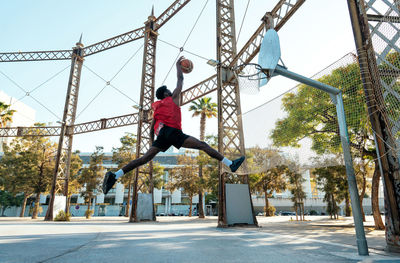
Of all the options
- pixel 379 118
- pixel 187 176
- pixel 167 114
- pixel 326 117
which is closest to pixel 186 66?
pixel 167 114

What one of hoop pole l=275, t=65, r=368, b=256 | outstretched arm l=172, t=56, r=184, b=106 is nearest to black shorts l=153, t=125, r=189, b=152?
outstretched arm l=172, t=56, r=184, b=106

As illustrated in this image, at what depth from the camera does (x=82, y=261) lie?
2.91m

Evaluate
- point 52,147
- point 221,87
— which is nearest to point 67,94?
point 52,147

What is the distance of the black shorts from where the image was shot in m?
4.07

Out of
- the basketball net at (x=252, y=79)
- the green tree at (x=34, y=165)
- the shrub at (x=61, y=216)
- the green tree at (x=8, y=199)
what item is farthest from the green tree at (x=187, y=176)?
the green tree at (x=8, y=199)

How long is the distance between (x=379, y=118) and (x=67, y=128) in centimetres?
2230

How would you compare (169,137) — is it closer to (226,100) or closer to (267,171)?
(226,100)

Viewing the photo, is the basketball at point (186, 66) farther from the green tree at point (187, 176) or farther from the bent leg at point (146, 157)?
the green tree at point (187, 176)

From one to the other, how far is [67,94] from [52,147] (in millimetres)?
9906

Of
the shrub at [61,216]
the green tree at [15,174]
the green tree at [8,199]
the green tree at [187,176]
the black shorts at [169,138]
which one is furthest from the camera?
the green tree at [8,199]

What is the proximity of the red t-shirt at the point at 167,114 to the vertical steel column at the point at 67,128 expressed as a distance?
19.1 metres

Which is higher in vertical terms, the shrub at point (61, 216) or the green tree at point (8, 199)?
the green tree at point (8, 199)

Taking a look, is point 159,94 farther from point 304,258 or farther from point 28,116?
point 28,116

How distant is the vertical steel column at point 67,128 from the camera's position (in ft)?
67.0
